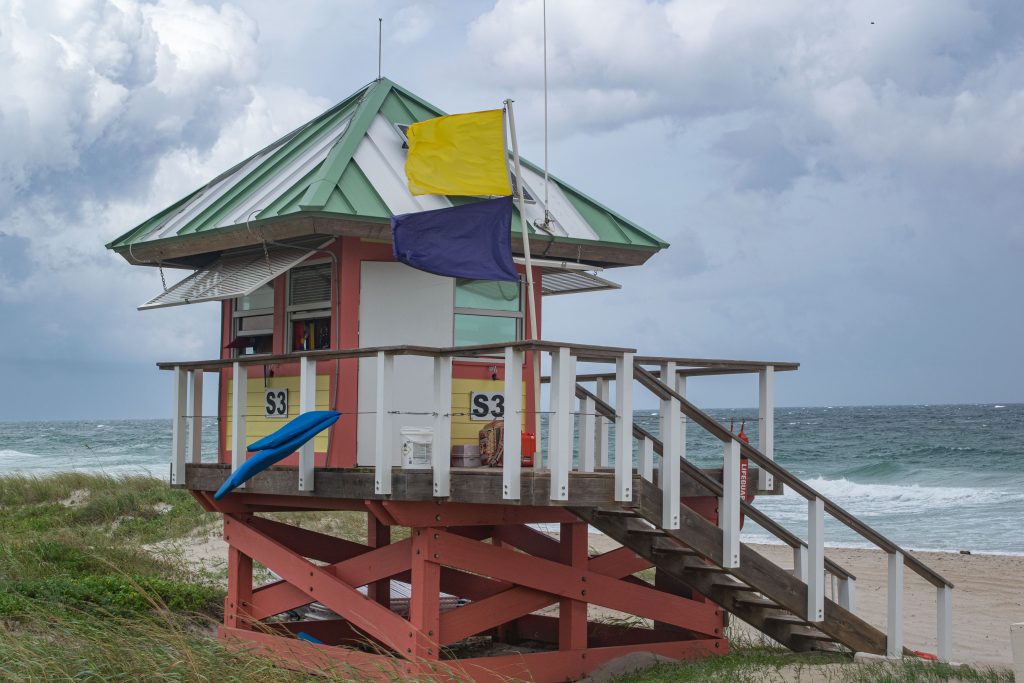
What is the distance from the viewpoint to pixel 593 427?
41.6 feet

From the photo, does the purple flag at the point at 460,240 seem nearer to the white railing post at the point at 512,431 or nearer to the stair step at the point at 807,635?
the white railing post at the point at 512,431

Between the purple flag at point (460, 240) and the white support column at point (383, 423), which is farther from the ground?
the purple flag at point (460, 240)

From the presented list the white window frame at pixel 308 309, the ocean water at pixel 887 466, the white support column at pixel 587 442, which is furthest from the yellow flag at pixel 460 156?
the ocean water at pixel 887 466

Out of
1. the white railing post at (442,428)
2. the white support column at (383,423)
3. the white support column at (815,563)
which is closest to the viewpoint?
the white railing post at (442,428)

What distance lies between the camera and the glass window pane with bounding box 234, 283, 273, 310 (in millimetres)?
12500

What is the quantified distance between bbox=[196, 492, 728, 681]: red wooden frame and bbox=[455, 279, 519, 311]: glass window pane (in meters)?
2.15

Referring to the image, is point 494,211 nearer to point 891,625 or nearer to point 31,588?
point 891,625

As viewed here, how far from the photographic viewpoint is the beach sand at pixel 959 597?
55.8 ft

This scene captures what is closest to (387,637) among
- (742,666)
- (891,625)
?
(742,666)

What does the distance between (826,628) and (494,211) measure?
5157mm

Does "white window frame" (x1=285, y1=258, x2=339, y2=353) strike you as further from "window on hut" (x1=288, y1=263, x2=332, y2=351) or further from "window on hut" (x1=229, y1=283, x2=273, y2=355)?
"window on hut" (x1=229, y1=283, x2=273, y2=355)

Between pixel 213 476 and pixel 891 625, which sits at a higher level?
pixel 213 476

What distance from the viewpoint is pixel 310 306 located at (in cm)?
1186

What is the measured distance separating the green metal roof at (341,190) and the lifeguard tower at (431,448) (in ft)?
0.11
